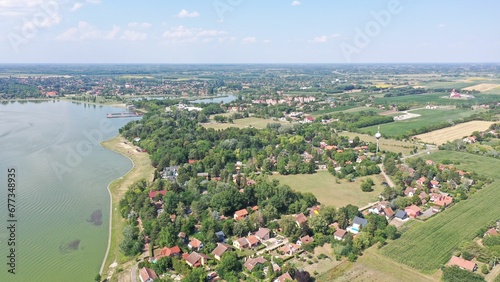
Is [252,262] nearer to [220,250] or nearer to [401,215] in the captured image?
[220,250]

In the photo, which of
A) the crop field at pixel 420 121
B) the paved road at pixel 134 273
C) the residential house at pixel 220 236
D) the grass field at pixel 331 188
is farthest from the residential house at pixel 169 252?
the crop field at pixel 420 121

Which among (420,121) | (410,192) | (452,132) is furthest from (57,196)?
(420,121)

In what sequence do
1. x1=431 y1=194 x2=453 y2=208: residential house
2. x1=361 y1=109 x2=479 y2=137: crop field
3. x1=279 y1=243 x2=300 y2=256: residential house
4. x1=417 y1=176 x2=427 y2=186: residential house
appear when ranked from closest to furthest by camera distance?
x1=279 y1=243 x2=300 y2=256: residential house
x1=431 y1=194 x2=453 y2=208: residential house
x1=417 y1=176 x2=427 y2=186: residential house
x1=361 y1=109 x2=479 y2=137: crop field

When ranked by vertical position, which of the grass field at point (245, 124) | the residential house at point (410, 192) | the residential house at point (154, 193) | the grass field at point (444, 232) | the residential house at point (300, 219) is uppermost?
the residential house at point (154, 193)

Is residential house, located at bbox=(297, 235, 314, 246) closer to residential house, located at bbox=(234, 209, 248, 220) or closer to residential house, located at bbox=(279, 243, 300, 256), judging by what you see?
residential house, located at bbox=(279, 243, 300, 256)

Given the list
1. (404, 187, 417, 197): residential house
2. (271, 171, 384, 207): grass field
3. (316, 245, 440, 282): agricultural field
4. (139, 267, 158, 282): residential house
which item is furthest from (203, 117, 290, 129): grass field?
(139, 267, 158, 282): residential house

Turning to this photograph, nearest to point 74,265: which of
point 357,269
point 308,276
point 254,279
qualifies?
point 254,279

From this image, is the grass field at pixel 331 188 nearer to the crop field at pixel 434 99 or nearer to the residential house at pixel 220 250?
the residential house at pixel 220 250
